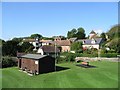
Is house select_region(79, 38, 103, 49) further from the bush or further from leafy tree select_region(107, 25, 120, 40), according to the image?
leafy tree select_region(107, 25, 120, 40)

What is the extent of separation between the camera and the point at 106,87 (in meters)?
17.7

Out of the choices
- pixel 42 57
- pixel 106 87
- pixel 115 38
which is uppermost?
pixel 115 38

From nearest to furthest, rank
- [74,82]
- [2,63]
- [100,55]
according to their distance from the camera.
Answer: [74,82], [2,63], [100,55]

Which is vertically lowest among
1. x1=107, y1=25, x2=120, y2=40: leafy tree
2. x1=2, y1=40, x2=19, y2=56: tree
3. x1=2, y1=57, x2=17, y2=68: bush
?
x1=2, y1=57, x2=17, y2=68: bush

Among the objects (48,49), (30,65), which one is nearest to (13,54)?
(48,49)

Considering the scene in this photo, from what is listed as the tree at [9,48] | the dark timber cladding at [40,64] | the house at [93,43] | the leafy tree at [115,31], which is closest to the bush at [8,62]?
the dark timber cladding at [40,64]

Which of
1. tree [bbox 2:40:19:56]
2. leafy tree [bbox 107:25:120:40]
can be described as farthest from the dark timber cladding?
tree [bbox 2:40:19:56]

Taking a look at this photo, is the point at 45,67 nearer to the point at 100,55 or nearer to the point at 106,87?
the point at 106,87

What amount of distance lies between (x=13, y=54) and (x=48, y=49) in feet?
30.5

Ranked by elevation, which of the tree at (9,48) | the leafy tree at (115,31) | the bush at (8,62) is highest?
the leafy tree at (115,31)

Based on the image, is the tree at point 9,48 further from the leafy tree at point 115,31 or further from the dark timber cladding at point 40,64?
the leafy tree at point 115,31

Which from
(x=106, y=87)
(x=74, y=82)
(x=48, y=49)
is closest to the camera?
(x=106, y=87)

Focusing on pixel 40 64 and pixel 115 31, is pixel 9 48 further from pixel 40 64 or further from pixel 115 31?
pixel 115 31

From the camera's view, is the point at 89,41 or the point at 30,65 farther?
the point at 89,41
